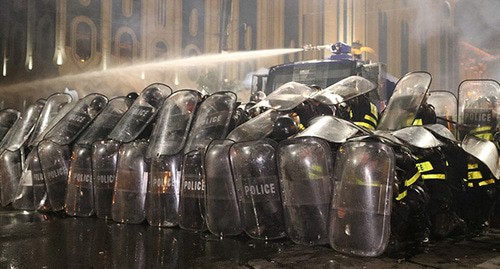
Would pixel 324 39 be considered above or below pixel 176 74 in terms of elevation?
above

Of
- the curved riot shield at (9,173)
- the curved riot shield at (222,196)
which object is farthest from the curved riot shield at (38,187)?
the curved riot shield at (222,196)

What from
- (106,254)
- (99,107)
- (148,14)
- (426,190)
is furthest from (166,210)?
(148,14)

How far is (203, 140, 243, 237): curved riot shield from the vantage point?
141 inches

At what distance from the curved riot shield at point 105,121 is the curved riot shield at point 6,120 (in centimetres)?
220

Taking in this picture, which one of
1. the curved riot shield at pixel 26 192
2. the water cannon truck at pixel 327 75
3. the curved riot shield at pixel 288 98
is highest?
the water cannon truck at pixel 327 75

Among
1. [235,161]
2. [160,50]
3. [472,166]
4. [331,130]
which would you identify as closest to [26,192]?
[235,161]

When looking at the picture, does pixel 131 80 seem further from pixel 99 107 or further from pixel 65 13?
pixel 99 107

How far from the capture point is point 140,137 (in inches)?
182

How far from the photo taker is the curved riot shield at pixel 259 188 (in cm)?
343

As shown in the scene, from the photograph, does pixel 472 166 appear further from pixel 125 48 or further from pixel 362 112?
pixel 125 48

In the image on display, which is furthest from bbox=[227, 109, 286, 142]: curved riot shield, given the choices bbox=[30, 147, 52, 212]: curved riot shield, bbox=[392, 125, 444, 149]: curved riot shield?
bbox=[30, 147, 52, 212]: curved riot shield

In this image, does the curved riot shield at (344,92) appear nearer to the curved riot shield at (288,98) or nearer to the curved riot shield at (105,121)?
the curved riot shield at (288,98)

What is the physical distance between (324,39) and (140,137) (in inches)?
635

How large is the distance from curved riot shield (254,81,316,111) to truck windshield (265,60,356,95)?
189cm
